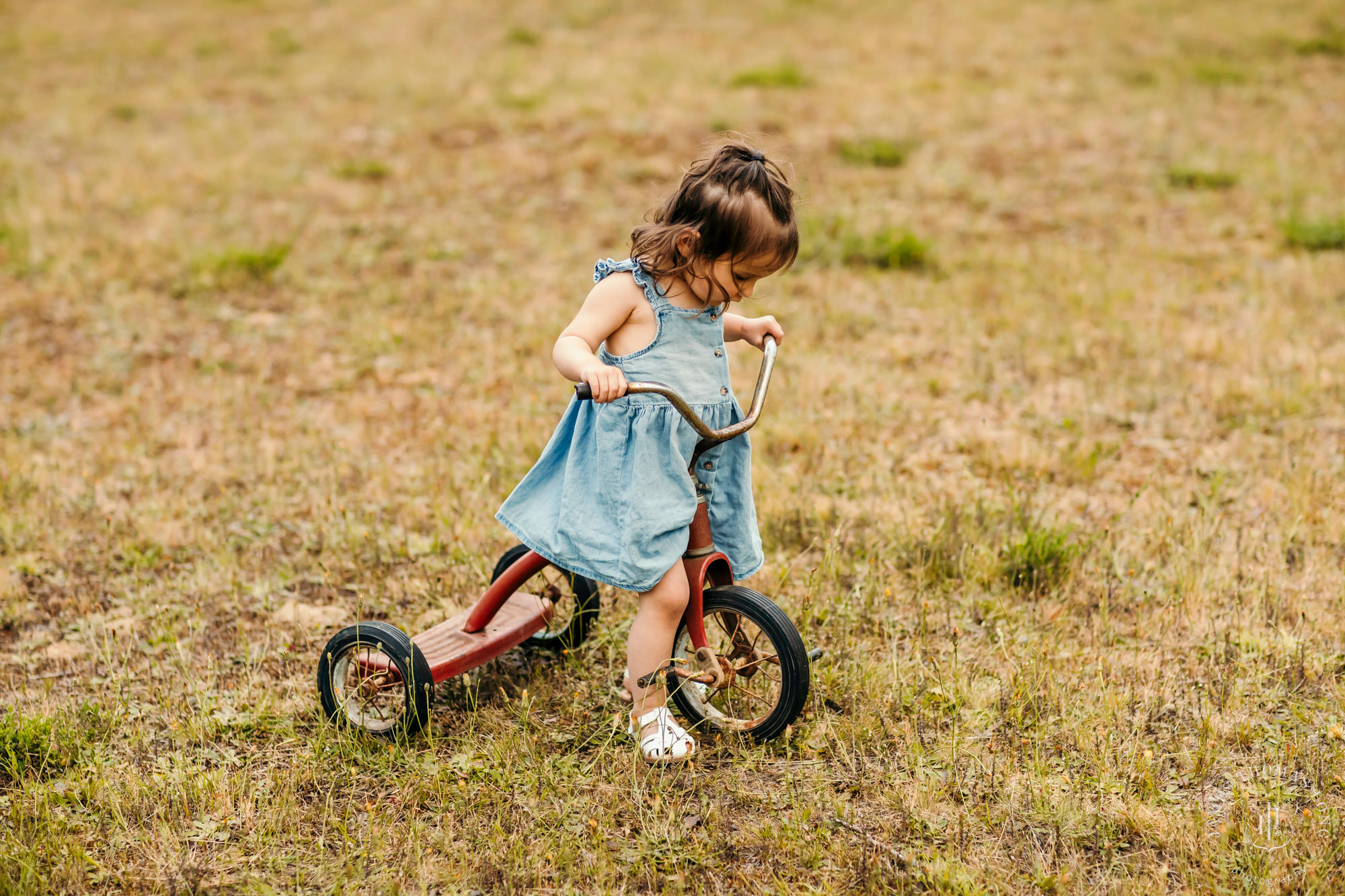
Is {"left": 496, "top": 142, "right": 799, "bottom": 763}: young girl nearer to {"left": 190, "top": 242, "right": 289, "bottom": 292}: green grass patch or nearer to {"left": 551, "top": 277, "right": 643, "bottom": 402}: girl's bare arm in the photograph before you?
{"left": 551, "top": 277, "right": 643, "bottom": 402}: girl's bare arm

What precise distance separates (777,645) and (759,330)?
3.12ft

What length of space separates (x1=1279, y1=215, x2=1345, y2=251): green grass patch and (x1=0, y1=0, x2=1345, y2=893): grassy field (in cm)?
4

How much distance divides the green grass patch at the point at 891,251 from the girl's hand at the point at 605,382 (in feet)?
17.4

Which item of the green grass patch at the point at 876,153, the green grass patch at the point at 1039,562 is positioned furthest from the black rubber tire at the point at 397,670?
the green grass patch at the point at 876,153

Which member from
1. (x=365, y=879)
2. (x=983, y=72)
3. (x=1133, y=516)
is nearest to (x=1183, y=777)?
(x=1133, y=516)

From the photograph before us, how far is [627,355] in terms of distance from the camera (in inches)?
118

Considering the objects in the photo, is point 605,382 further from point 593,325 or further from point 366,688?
point 366,688

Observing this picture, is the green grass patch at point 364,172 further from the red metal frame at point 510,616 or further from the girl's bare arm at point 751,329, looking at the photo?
the girl's bare arm at point 751,329

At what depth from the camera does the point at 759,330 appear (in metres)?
3.29

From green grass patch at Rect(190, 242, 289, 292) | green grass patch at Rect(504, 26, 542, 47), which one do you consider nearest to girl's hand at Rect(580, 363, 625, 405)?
green grass patch at Rect(190, 242, 289, 292)

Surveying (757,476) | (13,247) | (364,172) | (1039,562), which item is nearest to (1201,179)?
(757,476)

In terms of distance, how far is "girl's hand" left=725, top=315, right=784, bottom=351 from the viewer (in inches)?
129

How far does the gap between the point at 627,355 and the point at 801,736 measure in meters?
1.28

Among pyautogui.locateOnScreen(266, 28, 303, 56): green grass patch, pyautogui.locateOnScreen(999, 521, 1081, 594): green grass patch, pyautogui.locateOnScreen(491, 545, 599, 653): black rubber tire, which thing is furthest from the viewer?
pyautogui.locateOnScreen(266, 28, 303, 56): green grass patch
